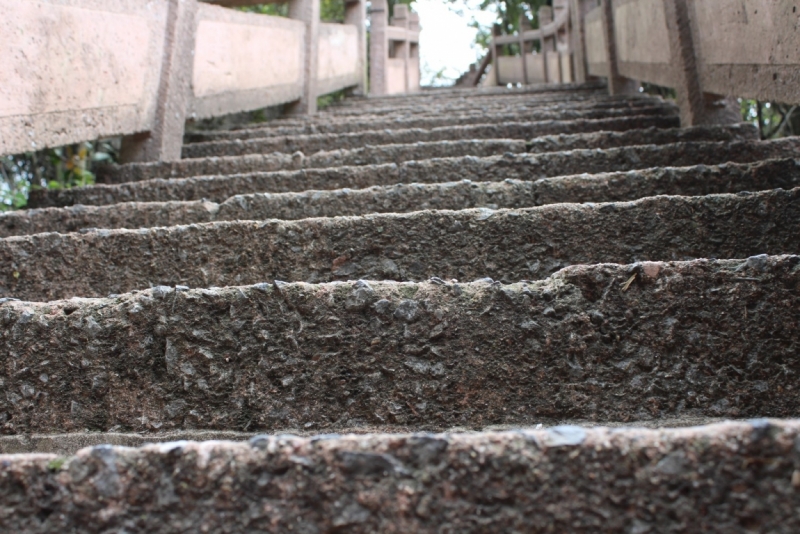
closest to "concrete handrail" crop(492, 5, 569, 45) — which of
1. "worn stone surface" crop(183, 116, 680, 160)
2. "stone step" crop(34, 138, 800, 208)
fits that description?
"worn stone surface" crop(183, 116, 680, 160)

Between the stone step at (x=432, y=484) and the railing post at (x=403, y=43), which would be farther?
the railing post at (x=403, y=43)

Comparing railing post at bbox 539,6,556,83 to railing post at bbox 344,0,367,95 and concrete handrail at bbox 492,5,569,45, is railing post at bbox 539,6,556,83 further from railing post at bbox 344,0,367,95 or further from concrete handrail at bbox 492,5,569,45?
railing post at bbox 344,0,367,95

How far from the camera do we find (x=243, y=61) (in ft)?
14.6

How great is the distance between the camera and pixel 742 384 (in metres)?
1.23

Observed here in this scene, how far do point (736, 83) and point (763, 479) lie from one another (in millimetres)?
2336

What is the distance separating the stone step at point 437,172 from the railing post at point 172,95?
0.69 metres

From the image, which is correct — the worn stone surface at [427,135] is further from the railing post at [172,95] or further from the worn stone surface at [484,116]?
the worn stone surface at [484,116]

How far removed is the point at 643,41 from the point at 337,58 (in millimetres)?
3426

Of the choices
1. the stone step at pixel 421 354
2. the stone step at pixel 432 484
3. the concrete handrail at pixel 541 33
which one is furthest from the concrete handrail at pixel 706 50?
the concrete handrail at pixel 541 33

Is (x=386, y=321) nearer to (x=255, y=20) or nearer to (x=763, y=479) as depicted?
(x=763, y=479)

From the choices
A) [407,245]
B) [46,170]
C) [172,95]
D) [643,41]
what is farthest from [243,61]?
[407,245]

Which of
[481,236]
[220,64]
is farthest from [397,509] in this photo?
[220,64]

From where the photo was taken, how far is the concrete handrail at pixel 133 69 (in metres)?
2.55

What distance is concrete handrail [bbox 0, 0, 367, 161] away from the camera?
8.38ft
